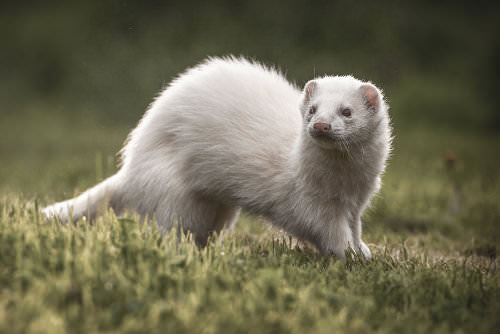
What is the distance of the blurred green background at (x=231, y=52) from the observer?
10.6 meters

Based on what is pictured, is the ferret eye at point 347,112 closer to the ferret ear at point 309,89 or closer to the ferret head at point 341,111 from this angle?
→ the ferret head at point 341,111

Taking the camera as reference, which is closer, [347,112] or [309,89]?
[347,112]

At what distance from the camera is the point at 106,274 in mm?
2295

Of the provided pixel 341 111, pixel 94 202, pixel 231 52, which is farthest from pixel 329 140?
pixel 231 52

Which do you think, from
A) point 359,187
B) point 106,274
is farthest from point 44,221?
point 359,187

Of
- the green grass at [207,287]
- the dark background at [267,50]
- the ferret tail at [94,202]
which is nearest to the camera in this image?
the green grass at [207,287]

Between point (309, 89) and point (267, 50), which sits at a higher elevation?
point (267, 50)

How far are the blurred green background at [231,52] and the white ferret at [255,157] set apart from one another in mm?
5424

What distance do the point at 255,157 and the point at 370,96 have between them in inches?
34.7

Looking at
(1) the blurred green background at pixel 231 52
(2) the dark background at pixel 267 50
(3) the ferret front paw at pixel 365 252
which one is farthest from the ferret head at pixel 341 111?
(2) the dark background at pixel 267 50

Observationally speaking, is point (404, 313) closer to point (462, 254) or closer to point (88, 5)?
point (462, 254)

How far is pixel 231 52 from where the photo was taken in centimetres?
1180

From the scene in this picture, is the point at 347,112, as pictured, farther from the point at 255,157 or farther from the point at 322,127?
the point at 255,157

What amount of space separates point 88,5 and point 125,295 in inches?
524
